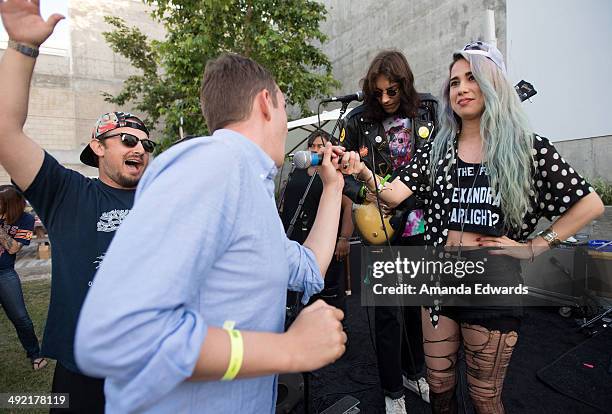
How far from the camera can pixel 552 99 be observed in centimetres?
590

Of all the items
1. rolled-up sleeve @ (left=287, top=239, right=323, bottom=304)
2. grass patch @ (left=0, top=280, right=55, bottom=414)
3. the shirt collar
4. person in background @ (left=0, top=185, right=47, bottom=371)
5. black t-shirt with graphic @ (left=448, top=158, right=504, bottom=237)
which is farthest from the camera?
person in background @ (left=0, top=185, right=47, bottom=371)

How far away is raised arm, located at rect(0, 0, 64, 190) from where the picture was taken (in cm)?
131

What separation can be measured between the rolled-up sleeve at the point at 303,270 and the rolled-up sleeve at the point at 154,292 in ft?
1.78

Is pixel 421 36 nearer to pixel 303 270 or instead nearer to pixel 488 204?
pixel 488 204

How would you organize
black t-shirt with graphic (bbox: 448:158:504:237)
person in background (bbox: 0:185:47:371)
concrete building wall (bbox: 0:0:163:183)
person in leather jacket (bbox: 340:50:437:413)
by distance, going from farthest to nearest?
1. concrete building wall (bbox: 0:0:163:183)
2. person in background (bbox: 0:185:47:371)
3. person in leather jacket (bbox: 340:50:437:413)
4. black t-shirt with graphic (bbox: 448:158:504:237)

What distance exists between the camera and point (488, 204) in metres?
1.76

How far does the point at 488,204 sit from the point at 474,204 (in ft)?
0.21

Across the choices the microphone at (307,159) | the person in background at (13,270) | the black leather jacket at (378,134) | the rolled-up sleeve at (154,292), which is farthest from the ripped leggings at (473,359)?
the person in background at (13,270)

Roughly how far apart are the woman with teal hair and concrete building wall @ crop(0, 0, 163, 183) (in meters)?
18.4

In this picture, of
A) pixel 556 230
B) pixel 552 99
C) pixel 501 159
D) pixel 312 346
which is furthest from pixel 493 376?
pixel 552 99

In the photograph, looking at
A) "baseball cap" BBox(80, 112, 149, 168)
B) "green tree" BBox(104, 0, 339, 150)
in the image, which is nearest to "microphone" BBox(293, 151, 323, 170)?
"baseball cap" BBox(80, 112, 149, 168)

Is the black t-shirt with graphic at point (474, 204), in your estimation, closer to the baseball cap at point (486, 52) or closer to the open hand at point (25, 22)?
the baseball cap at point (486, 52)

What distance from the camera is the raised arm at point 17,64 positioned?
131cm

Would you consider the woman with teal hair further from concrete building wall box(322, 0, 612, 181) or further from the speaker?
concrete building wall box(322, 0, 612, 181)
